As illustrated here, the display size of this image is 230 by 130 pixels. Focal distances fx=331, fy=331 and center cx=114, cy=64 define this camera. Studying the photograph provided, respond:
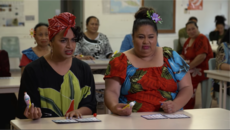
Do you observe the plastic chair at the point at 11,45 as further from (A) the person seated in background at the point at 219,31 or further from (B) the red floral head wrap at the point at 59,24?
(B) the red floral head wrap at the point at 59,24

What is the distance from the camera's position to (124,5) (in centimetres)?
898

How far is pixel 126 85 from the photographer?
7.89 ft

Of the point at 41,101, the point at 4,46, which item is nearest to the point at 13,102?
the point at 41,101

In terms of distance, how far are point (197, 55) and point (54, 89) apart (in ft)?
10.9

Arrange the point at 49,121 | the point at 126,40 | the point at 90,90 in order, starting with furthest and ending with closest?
the point at 126,40 < the point at 90,90 < the point at 49,121

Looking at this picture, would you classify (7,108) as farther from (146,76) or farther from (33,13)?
(33,13)

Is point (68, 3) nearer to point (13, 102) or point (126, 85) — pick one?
point (13, 102)

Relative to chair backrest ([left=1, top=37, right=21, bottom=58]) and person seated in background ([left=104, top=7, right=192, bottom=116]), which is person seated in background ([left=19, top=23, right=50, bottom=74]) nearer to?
person seated in background ([left=104, top=7, right=192, bottom=116])

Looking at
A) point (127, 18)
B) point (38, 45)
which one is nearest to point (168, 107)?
point (38, 45)

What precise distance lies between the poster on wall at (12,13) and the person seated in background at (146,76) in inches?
269

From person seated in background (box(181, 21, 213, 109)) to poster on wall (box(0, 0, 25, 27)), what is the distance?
5.05m

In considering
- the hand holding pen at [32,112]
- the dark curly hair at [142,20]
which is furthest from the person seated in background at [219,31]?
the hand holding pen at [32,112]

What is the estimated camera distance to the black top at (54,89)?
88.7 inches

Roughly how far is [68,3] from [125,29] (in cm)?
184
